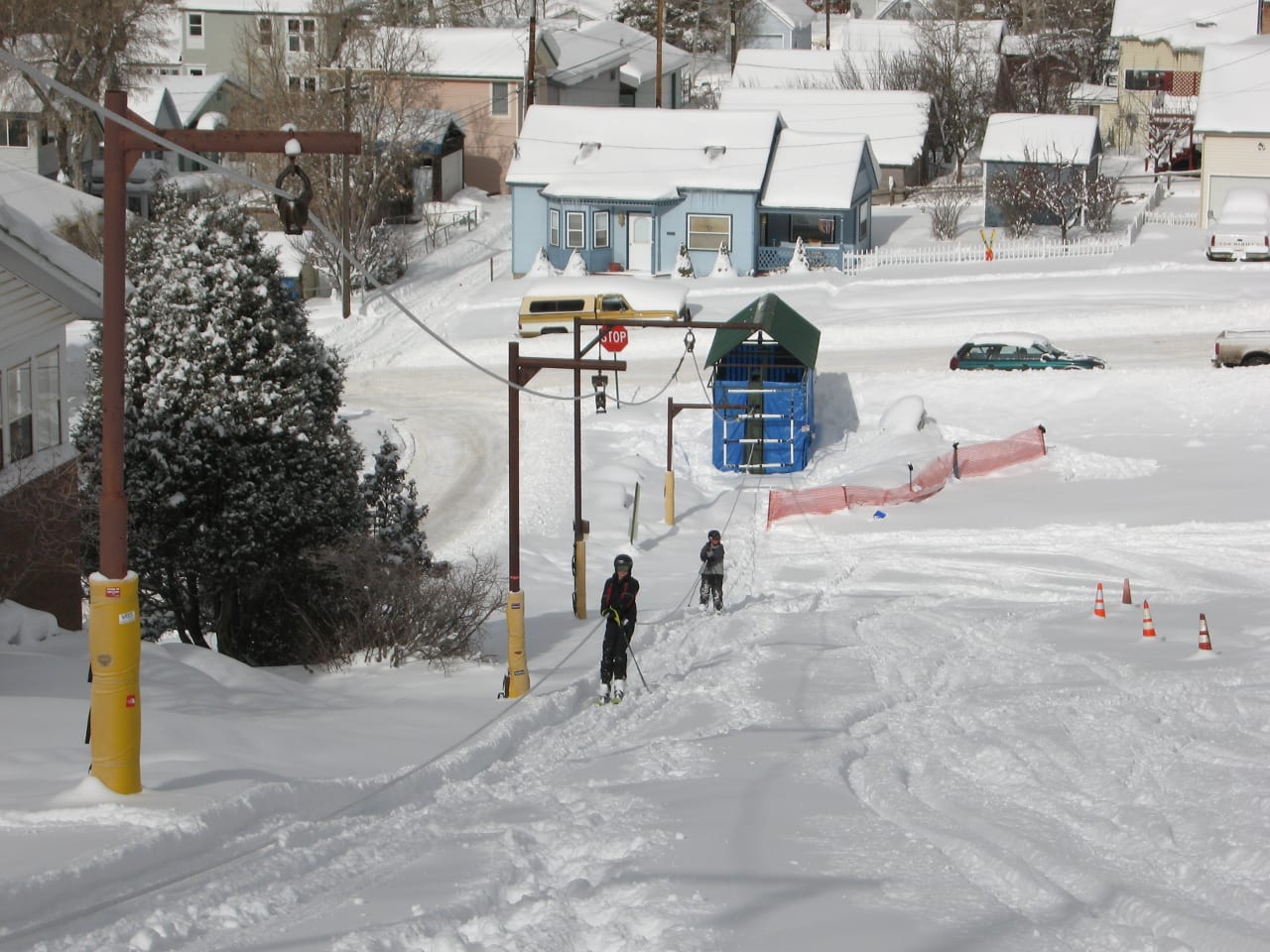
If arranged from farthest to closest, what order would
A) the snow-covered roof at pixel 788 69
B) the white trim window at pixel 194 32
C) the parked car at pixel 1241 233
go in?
the white trim window at pixel 194 32 < the snow-covered roof at pixel 788 69 < the parked car at pixel 1241 233

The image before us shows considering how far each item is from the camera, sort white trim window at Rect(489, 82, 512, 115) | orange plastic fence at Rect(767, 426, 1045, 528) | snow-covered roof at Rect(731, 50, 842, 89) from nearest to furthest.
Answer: orange plastic fence at Rect(767, 426, 1045, 528) < white trim window at Rect(489, 82, 512, 115) < snow-covered roof at Rect(731, 50, 842, 89)

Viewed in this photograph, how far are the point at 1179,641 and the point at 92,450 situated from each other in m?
15.1

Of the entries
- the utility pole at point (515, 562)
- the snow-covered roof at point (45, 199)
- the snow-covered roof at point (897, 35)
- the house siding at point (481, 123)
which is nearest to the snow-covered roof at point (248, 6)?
the house siding at point (481, 123)

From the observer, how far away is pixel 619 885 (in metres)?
9.23

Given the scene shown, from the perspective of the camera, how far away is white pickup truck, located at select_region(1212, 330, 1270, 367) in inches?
1481

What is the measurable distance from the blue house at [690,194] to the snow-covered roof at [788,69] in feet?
75.9

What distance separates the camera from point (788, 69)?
8100 cm

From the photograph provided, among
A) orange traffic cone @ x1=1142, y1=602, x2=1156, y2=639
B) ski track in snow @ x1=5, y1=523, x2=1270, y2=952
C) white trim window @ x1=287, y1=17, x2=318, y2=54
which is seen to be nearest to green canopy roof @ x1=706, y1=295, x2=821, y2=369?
orange traffic cone @ x1=1142, y1=602, x2=1156, y2=639

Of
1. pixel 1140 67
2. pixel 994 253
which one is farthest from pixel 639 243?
pixel 1140 67

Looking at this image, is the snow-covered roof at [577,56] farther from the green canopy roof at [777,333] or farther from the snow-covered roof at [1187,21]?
the green canopy roof at [777,333]

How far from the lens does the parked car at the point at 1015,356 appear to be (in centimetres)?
3931

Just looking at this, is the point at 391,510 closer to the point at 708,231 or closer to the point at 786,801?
the point at 786,801

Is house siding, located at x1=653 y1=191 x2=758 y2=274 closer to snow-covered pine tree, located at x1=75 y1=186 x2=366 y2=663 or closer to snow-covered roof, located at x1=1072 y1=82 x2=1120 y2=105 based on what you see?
snow-covered roof, located at x1=1072 y1=82 x2=1120 y2=105

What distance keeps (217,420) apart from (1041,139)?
4643 cm
